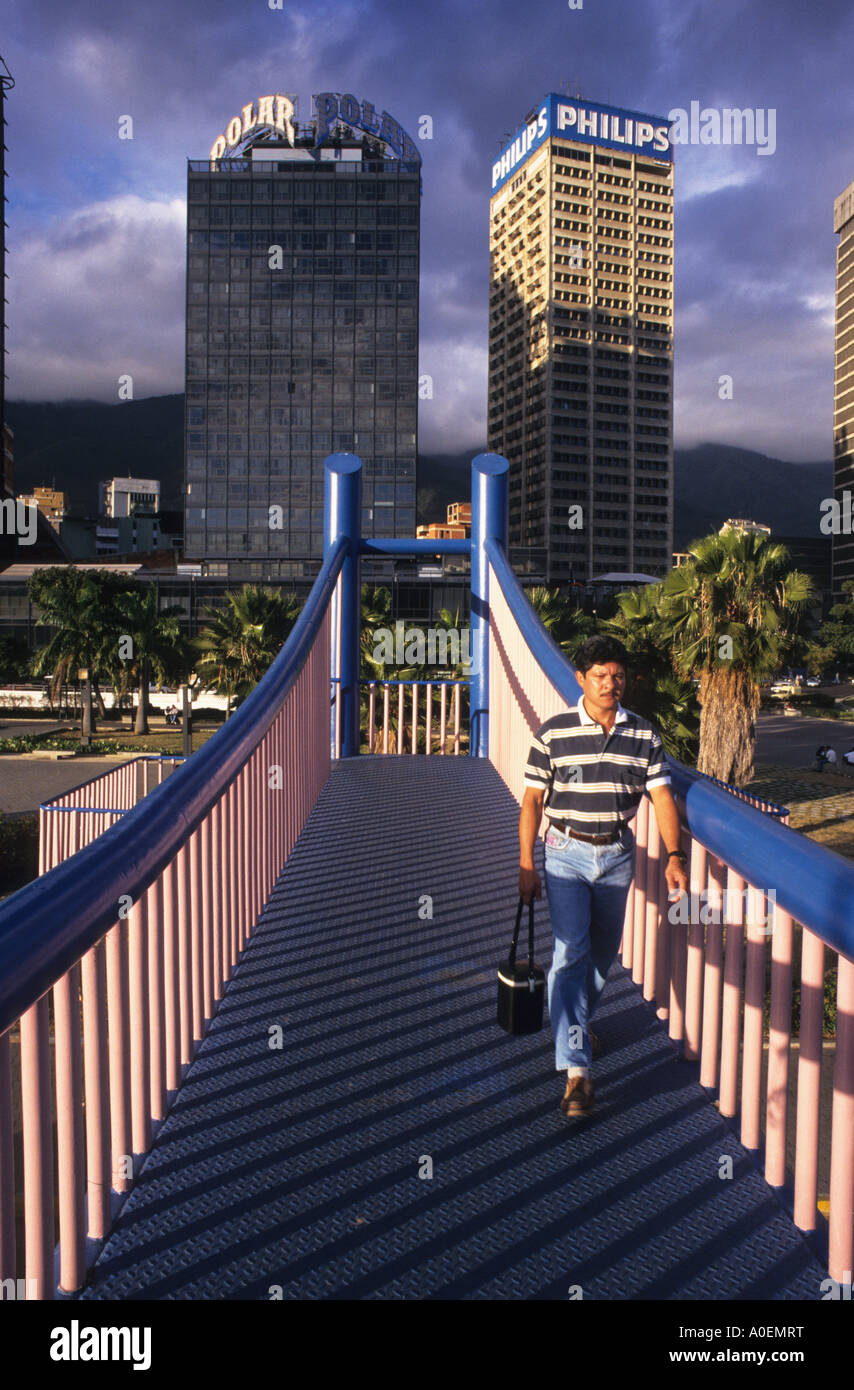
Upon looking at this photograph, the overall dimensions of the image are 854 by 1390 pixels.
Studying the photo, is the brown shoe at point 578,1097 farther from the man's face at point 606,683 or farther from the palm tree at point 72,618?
the palm tree at point 72,618

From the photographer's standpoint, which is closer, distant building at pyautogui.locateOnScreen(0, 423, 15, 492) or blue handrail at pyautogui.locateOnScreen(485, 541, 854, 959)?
blue handrail at pyautogui.locateOnScreen(485, 541, 854, 959)

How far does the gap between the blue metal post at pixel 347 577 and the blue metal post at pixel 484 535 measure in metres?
1.03

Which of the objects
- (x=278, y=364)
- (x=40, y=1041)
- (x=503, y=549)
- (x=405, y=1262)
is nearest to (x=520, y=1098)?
(x=405, y=1262)

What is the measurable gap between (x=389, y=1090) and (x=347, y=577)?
6328 millimetres

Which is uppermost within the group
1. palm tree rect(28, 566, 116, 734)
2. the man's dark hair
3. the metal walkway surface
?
palm tree rect(28, 566, 116, 734)

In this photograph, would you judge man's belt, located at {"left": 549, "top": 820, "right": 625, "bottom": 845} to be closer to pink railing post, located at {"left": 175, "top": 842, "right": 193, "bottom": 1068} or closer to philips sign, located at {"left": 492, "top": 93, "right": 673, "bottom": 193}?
pink railing post, located at {"left": 175, "top": 842, "right": 193, "bottom": 1068}

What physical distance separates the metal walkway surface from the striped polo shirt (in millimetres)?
789

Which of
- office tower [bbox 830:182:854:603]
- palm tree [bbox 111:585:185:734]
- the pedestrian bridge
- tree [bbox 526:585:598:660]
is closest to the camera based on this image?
the pedestrian bridge

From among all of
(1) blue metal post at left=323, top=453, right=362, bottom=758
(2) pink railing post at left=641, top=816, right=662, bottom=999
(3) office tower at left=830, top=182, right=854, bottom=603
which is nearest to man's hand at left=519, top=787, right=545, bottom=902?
(2) pink railing post at left=641, top=816, right=662, bottom=999

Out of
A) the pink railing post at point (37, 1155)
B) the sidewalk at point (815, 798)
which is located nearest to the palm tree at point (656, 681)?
the sidewalk at point (815, 798)

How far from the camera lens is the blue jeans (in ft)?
9.53

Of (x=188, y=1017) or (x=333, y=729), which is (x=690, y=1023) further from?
(x=333, y=729)

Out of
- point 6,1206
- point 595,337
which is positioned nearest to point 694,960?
point 6,1206

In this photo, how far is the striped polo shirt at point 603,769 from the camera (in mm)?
2873
